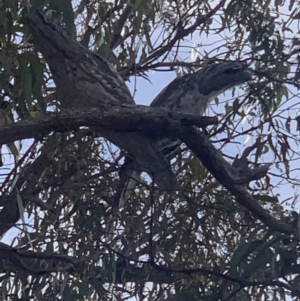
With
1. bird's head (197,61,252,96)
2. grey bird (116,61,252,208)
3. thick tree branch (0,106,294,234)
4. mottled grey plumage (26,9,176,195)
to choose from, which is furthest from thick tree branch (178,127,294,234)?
bird's head (197,61,252,96)

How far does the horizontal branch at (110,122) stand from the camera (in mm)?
1675

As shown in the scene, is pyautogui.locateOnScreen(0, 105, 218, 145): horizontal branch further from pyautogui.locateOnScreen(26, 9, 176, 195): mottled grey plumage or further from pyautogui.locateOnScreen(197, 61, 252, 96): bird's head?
pyautogui.locateOnScreen(197, 61, 252, 96): bird's head

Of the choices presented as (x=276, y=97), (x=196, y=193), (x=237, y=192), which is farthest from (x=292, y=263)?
(x=276, y=97)

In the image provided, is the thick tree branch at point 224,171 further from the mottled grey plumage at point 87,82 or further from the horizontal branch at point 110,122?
the mottled grey plumage at point 87,82

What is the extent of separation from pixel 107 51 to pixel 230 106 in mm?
602

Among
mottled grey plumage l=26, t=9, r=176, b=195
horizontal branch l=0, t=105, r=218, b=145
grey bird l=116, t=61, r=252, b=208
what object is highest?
grey bird l=116, t=61, r=252, b=208

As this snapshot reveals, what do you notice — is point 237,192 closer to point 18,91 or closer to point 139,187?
point 139,187

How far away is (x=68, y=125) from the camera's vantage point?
1.70m

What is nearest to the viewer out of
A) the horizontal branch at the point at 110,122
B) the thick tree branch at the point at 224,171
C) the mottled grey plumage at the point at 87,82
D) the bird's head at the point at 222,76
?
the horizontal branch at the point at 110,122

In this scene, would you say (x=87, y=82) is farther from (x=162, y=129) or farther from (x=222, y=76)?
(x=222, y=76)

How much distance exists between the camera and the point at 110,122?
69.2 inches

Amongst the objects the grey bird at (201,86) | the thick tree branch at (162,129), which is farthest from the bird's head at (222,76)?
the thick tree branch at (162,129)

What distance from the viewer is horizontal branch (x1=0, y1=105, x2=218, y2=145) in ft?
5.49

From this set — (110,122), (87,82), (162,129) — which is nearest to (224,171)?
(162,129)
